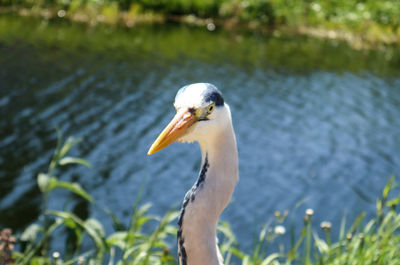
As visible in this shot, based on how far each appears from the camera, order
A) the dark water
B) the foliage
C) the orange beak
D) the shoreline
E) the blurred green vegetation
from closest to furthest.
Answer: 1. the orange beak
2. the dark water
3. the shoreline
4. the blurred green vegetation
5. the foliage

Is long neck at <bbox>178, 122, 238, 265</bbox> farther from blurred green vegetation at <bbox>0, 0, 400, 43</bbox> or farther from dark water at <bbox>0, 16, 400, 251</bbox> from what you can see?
blurred green vegetation at <bbox>0, 0, 400, 43</bbox>

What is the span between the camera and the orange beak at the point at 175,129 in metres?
1.96

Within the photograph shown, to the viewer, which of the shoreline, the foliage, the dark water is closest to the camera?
the dark water

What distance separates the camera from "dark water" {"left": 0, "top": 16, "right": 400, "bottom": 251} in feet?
26.0

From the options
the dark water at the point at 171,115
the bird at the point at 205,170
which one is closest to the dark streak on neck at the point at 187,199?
the bird at the point at 205,170

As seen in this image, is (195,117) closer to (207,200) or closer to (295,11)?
(207,200)

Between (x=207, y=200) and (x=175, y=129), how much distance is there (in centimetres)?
32


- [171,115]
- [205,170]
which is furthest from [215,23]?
[205,170]

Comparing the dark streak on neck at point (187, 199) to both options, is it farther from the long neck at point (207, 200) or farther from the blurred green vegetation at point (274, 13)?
the blurred green vegetation at point (274, 13)

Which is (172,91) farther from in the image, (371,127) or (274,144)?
(371,127)

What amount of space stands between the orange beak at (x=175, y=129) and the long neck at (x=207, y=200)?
14 centimetres

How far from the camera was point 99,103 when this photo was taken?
11.3 m

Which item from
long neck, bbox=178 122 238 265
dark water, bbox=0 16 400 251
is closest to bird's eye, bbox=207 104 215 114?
long neck, bbox=178 122 238 265

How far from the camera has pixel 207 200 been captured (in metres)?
2.04
